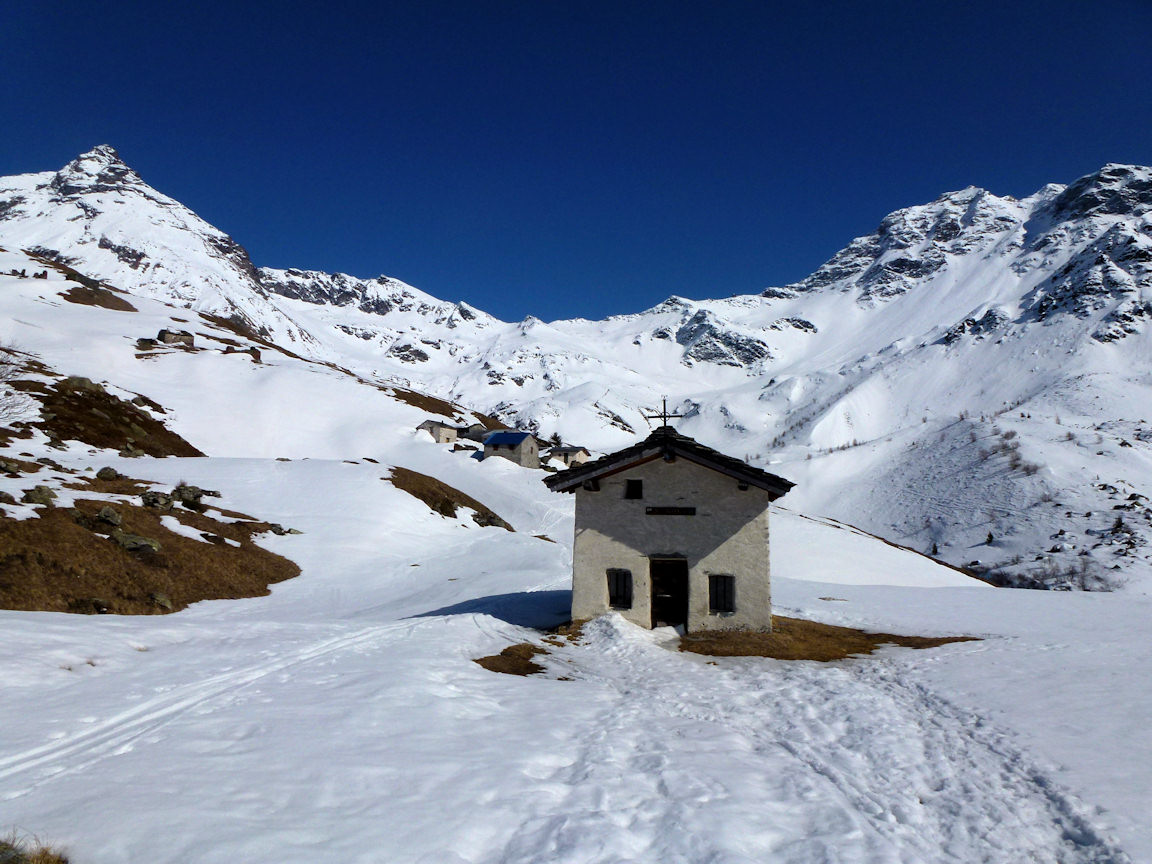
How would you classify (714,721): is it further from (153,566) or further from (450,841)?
(153,566)

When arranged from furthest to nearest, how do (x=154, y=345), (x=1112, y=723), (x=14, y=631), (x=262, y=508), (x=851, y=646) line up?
(x=154, y=345)
(x=262, y=508)
(x=851, y=646)
(x=14, y=631)
(x=1112, y=723)

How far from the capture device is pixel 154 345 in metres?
87.9

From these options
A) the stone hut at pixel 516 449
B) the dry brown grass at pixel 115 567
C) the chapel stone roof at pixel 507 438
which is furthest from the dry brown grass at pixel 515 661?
the chapel stone roof at pixel 507 438

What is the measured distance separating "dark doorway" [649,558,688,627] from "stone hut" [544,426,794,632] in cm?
3

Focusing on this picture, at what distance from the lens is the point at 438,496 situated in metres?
49.9

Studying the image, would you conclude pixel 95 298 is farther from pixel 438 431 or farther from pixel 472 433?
pixel 472 433

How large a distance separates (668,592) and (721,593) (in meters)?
1.62

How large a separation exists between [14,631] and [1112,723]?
20.6 metres

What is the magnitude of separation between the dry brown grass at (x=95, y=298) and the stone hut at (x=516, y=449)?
2980 inches

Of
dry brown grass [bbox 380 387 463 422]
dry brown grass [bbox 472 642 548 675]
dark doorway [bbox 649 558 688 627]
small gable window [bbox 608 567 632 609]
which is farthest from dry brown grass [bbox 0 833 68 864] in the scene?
dry brown grass [bbox 380 387 463 422]

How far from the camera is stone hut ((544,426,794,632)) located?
17453 mm

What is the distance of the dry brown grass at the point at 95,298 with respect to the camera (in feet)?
342

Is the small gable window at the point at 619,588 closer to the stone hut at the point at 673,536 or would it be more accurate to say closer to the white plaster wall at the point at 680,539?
the stone hut at the point at 673,536

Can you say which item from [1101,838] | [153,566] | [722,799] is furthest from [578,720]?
[153,566]
